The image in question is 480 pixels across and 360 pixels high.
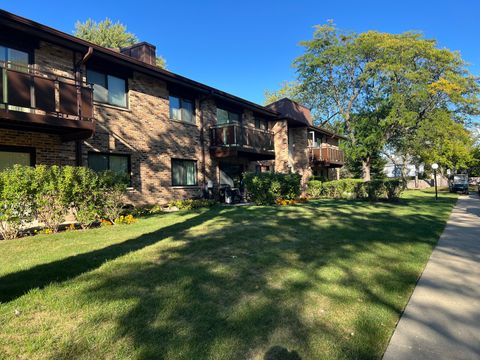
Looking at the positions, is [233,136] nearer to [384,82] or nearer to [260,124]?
[260,124]

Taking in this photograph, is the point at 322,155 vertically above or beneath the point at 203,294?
above

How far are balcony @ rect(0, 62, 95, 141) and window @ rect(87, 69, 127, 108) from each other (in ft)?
6.39

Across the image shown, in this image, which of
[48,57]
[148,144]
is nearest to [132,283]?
[48,57]

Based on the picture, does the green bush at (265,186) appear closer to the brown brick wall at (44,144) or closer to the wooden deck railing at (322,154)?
the brown brick wall at (44,144)

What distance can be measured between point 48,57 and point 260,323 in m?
11.0

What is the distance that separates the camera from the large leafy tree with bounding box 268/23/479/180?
3005 cm

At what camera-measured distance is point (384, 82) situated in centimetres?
3272

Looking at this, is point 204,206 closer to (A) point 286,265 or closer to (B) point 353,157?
(A) point 286,265

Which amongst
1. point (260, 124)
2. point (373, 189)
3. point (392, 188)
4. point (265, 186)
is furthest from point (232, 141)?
point (392, 188)

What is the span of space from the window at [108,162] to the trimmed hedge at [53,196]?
293 cm

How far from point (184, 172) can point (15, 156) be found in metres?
7.29

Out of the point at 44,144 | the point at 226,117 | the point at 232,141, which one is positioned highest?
the point at 226,117

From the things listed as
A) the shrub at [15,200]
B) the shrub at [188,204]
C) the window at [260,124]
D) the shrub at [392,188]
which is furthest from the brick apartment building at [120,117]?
the shrub at [392,188]

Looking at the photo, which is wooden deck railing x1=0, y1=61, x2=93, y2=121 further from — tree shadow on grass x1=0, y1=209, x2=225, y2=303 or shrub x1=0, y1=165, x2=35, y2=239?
tree shadow on grass x1=0, y1=209, x2=225, y2=303
